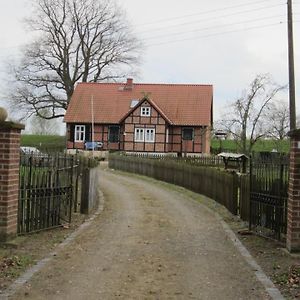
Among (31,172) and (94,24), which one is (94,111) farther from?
Result: (31,172)

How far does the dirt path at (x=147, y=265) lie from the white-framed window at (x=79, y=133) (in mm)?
39970

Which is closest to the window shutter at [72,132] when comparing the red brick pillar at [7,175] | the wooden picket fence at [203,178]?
the wooden picket fence at [203,178]

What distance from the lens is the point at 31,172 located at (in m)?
10.3

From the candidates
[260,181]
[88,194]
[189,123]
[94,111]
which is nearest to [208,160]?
[189,123]

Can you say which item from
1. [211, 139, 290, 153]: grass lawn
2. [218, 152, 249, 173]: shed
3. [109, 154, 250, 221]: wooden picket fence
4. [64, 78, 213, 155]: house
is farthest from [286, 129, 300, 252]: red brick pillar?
[64, 78, 213, 155]: house

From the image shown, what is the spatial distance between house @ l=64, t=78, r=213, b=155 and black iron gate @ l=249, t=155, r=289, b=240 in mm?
38733

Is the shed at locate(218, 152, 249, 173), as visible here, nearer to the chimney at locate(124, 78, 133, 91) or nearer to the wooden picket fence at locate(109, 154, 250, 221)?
the wooden picket fence at locate(109, 154, 250, 221)

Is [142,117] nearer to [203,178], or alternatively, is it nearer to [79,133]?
[79,133]

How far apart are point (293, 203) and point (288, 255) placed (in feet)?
2.77

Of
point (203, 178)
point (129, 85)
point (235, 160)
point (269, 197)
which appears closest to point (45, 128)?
point (129, 85)

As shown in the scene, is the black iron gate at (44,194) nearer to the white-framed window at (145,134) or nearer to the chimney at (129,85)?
the white-framed window at (145,134)

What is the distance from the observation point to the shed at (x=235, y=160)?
2611cm

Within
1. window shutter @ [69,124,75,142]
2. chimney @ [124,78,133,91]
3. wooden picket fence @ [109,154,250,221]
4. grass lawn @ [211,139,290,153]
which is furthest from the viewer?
chimney @ [124,78,133,91]

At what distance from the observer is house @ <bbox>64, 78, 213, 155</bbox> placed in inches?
2034
